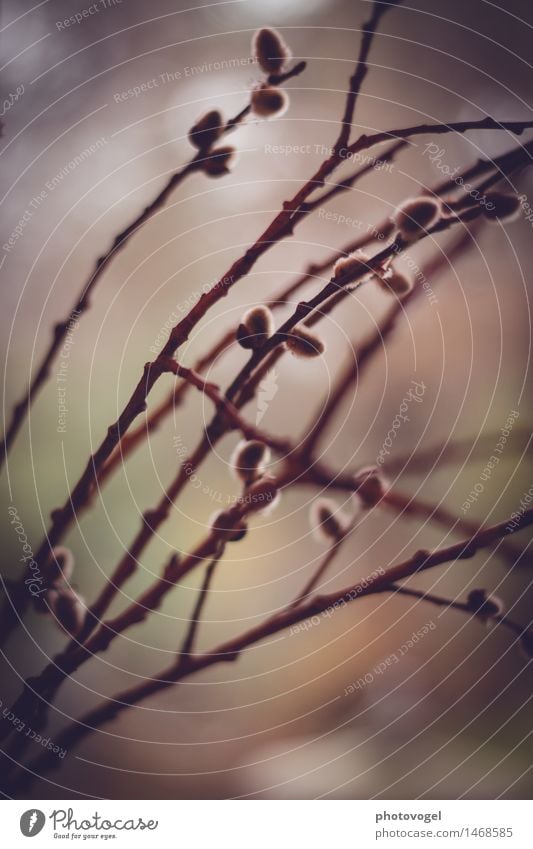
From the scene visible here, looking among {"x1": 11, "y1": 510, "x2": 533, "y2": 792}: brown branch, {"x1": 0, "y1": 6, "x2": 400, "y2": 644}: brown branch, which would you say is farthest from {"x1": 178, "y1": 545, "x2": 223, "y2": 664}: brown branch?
{"x1": 0, "y1": 6, "x2": 400, "y2": 644}: brown branch

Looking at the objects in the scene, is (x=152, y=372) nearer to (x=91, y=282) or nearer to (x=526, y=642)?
(x=91, y=282)

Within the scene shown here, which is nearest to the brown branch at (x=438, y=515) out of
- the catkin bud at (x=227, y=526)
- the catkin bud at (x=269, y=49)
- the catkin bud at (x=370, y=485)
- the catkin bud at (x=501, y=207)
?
the catkin bud at (x=370, y=485)

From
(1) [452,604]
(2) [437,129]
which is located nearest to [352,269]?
(2) [437,129]

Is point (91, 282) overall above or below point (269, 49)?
below

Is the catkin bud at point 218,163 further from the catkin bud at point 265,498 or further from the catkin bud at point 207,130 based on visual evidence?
the catkin bud at point 265,498

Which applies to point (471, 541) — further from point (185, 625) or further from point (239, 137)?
point (239, 137)
